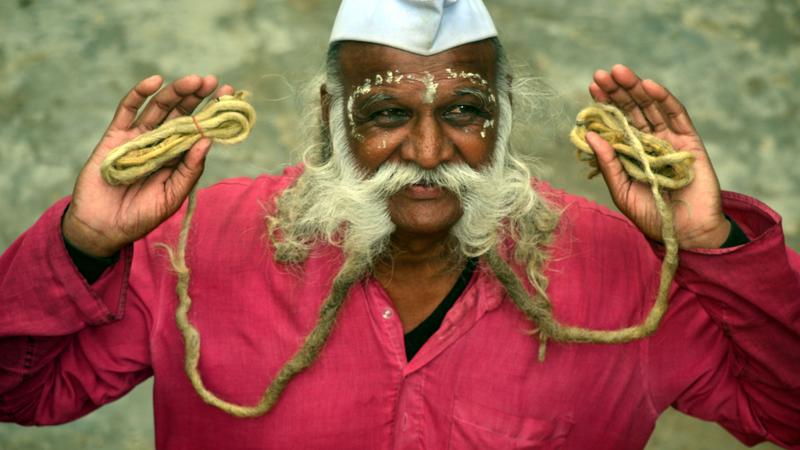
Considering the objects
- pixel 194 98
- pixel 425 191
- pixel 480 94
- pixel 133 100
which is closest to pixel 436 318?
pixel 425 191

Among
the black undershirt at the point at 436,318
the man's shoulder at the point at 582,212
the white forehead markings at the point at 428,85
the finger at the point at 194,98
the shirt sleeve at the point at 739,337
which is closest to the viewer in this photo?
the shirt sleeve at the point at 739,337

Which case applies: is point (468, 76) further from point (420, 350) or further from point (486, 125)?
point (420, 350)

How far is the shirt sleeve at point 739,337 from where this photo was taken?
9.43ft

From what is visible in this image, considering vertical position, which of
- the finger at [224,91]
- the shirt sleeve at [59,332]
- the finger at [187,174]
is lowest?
the shirt sleeve at [59,332]

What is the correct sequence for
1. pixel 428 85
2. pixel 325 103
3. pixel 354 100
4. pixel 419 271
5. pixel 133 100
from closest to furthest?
1. pixel 133 100
2. pixel 428 85
3. pixel 354 100
4. pixel 419 271
5. pixel 325 103

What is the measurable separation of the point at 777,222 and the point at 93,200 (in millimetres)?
1739

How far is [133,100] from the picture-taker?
9.71 feet

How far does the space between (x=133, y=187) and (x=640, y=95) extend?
1350mm

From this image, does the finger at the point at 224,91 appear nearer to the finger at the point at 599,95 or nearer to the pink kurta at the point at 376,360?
the pink kurta at the point at 376,360

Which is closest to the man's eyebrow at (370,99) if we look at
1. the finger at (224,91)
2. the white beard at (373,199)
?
the white beard at (373,199)

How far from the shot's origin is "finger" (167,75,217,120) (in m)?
2.97

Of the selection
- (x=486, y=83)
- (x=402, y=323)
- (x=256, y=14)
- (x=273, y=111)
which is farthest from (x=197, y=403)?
(x=256, y=14)

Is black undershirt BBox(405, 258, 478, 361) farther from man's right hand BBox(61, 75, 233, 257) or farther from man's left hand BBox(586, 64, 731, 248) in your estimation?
man's right hand BBox(61, 75, 233, 257)

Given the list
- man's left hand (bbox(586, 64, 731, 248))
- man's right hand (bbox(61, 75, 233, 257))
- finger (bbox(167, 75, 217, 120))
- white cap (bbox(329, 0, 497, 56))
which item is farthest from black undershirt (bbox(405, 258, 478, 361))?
finger (bbox(167, 75, 217, 120))
